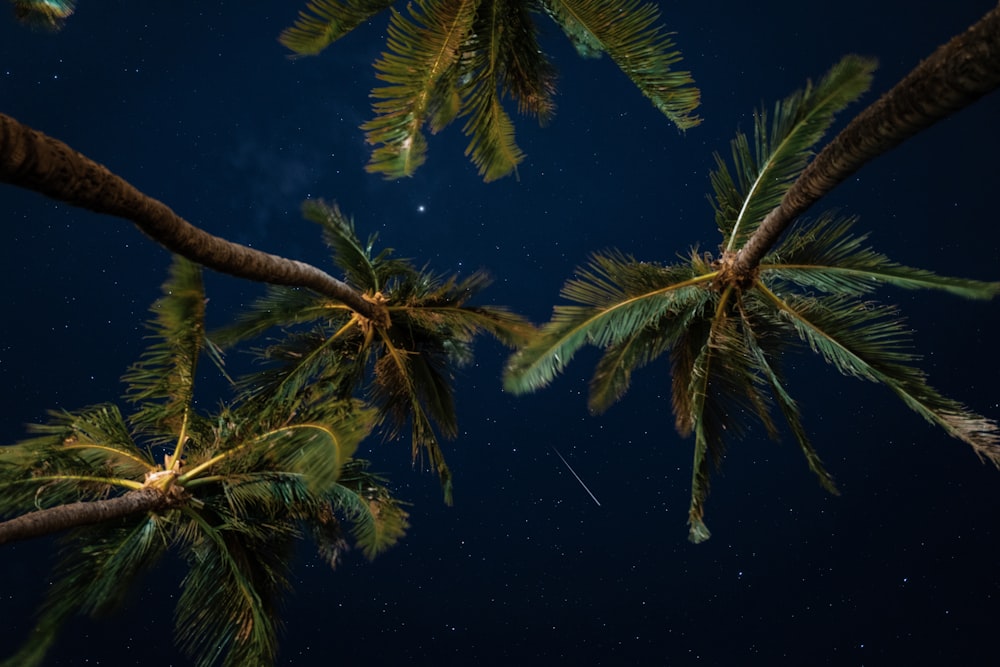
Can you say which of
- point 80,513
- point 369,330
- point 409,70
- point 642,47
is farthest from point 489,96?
point 80,513

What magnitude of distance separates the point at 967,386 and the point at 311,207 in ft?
78.2

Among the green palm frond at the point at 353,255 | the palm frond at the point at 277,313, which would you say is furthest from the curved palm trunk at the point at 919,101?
the palm frond at the point at 277,313

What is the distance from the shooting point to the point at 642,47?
5.55 metres

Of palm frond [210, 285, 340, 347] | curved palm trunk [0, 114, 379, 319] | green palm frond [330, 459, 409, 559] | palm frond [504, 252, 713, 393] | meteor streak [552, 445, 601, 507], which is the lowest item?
meteor streak [552, 445, 601, 507]

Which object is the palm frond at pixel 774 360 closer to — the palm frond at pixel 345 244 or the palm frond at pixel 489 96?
the palm frond at pixel 489 96

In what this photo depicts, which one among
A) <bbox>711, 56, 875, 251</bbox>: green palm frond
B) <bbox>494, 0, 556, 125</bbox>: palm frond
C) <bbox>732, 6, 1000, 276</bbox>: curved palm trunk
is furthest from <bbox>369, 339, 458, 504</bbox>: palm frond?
<bbox>732, 6, 1000, 276</bbox>: curved palm trunk

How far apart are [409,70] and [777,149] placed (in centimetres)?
353

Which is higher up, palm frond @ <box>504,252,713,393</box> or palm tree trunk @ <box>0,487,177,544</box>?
palm frond @ <box>504,252,713,393</box>

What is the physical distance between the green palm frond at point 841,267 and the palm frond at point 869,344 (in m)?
0.21

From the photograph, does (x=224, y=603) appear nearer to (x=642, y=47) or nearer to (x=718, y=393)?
(x=718, y=393)

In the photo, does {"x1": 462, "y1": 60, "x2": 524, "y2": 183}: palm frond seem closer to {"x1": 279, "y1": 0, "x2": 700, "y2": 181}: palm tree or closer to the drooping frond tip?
{"x1": 279, "y1": 0, "x2": 700, "y2": 181}: palm tree

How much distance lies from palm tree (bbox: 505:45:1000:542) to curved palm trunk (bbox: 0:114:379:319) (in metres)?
2.53

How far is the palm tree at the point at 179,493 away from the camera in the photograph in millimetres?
5988

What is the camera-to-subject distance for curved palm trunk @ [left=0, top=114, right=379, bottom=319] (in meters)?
2.87
